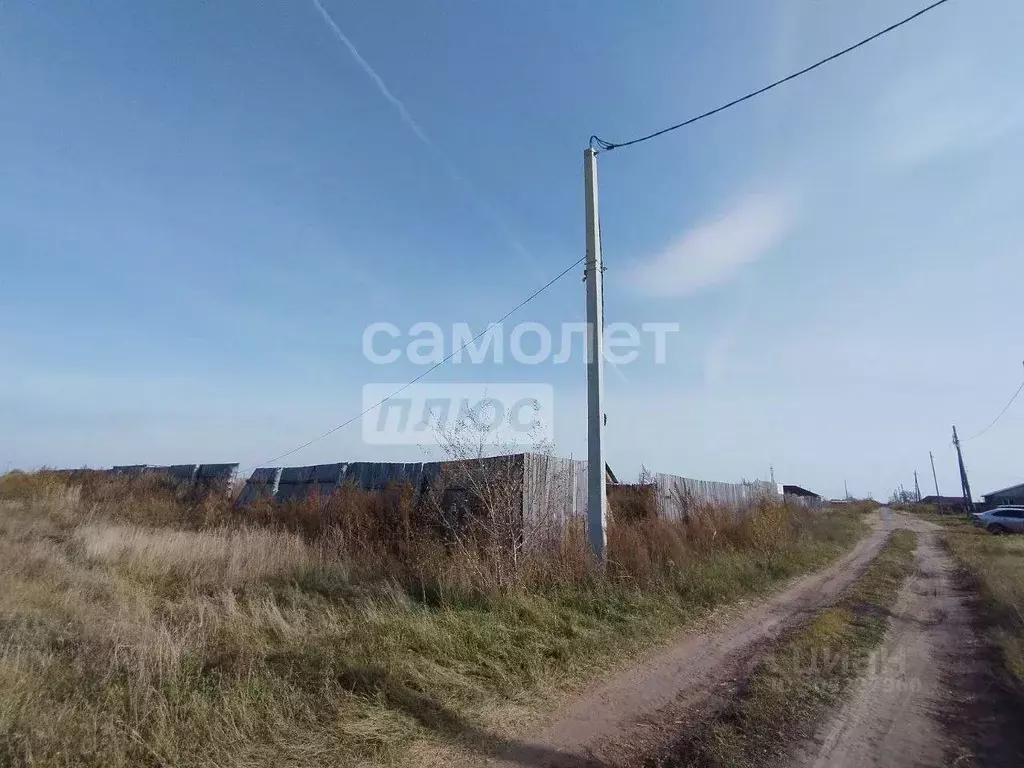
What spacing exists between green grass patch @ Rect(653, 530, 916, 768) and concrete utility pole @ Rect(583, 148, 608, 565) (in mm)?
2633

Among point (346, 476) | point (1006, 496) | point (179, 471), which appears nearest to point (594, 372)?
point (346, 476)

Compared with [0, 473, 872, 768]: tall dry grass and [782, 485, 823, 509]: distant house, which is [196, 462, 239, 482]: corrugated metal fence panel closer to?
[0, 473, 872, 768]: tall dry grass

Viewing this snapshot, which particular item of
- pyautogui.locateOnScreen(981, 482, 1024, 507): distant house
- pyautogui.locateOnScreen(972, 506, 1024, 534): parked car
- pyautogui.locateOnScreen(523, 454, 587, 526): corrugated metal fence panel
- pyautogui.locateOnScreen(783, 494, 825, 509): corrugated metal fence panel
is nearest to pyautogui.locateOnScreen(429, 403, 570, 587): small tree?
pyautogui.locateOnScreen(523, 454, 587, 526): corrugated metal fence panel

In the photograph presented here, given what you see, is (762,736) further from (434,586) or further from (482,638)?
(434,586)

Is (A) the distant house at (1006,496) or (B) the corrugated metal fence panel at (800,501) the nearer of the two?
(B) the corrugated metal fence panel at (800,501)

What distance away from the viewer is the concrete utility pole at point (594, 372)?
301 inches

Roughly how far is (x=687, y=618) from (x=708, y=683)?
200 cm

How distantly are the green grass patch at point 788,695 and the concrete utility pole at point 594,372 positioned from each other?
8.64ft

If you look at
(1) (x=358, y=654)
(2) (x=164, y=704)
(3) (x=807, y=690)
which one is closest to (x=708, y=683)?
(3) (x=807, y=690)

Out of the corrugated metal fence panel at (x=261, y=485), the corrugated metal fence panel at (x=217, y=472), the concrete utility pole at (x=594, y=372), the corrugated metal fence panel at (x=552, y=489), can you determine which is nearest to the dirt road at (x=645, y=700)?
the concrete utility pole at (x=594, y=372)

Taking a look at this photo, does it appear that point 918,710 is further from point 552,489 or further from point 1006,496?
point 1006,496

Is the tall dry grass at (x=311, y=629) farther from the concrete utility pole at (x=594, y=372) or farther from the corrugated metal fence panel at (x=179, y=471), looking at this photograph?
the corrugated metal fence panel at (x=179, y=471)

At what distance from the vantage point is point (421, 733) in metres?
3.54

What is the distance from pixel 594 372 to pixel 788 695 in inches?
179
